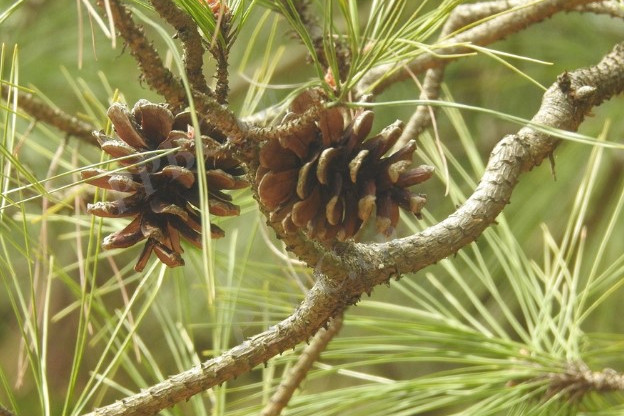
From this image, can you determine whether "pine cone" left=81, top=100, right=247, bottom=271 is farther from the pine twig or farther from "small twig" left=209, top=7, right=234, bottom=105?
the pine twig

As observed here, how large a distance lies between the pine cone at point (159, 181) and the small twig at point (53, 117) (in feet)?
1.02

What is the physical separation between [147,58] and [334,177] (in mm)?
133

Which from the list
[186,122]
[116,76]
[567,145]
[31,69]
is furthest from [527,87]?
[186,122]

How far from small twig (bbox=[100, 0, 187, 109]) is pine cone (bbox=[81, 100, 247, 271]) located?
5 cm

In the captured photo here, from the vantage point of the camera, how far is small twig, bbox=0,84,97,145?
731 mm

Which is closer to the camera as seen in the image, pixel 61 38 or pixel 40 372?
pixel 40 372

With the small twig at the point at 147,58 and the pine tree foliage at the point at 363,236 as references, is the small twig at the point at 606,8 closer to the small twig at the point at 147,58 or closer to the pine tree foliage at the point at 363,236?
the pine tree foliage at the point at 363,236

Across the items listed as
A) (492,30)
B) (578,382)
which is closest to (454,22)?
(492,30)

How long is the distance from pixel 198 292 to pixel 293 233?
1.12 metres

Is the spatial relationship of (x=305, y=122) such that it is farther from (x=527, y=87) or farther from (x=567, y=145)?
(x=527, y=87)

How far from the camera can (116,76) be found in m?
1.25

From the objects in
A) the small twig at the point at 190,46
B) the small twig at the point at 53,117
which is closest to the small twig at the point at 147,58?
the small twig at the point at 190,46

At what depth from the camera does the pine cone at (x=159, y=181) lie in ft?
1.43

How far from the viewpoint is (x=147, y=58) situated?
0.36m
